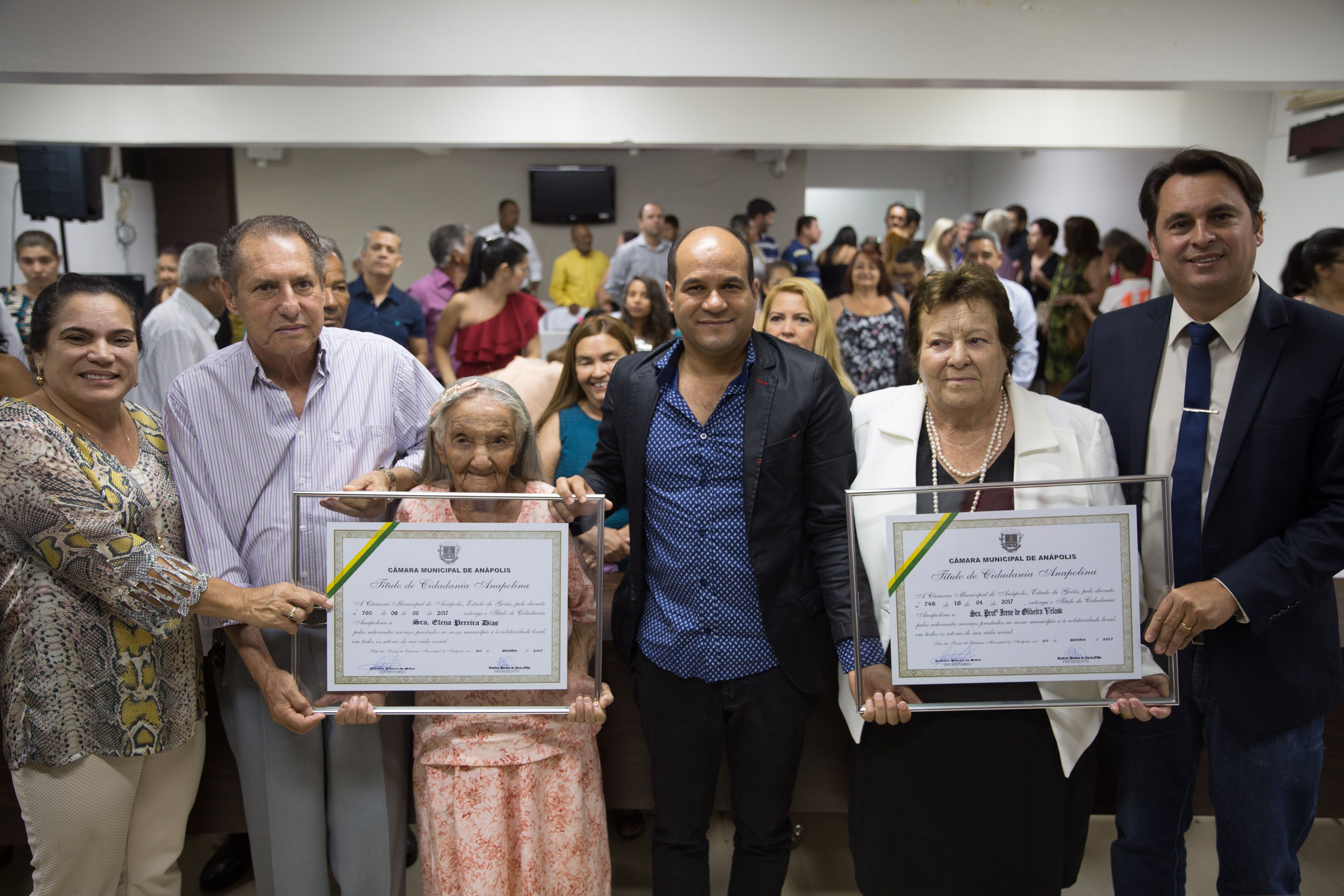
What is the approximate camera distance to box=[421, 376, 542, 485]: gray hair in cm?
179

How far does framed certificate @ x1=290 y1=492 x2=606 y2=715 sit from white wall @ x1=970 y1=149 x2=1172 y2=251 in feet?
22.7

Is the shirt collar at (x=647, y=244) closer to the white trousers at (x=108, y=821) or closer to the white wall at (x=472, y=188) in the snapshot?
the white wall at (x=472, y=188)

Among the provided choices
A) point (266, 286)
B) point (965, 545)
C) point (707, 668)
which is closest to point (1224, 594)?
point (965, 545)

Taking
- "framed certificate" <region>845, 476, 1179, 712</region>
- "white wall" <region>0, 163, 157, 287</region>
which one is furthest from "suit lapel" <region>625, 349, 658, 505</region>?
"white wall" <region>0, 163, 157, 287</region>

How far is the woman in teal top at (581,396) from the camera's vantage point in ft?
8.99

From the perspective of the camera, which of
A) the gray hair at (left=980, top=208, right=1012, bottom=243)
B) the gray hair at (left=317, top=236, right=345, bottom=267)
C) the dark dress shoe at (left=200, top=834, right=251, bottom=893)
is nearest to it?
the dark dress shoe at (left=200, top=834, right=251, bottom=893)

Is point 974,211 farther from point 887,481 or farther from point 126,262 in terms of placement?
point 887,481

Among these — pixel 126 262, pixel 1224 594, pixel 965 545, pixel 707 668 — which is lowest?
pixel 707 668

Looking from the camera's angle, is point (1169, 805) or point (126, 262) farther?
point (126, 262)

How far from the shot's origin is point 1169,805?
184 centimetres

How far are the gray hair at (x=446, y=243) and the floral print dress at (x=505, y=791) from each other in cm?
481

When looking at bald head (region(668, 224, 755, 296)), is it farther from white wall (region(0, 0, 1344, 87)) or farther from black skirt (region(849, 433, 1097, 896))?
white wall (region(0, 0, 1344, 87))

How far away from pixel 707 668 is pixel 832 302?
368 centimetres

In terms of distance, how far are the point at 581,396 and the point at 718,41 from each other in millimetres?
1688
